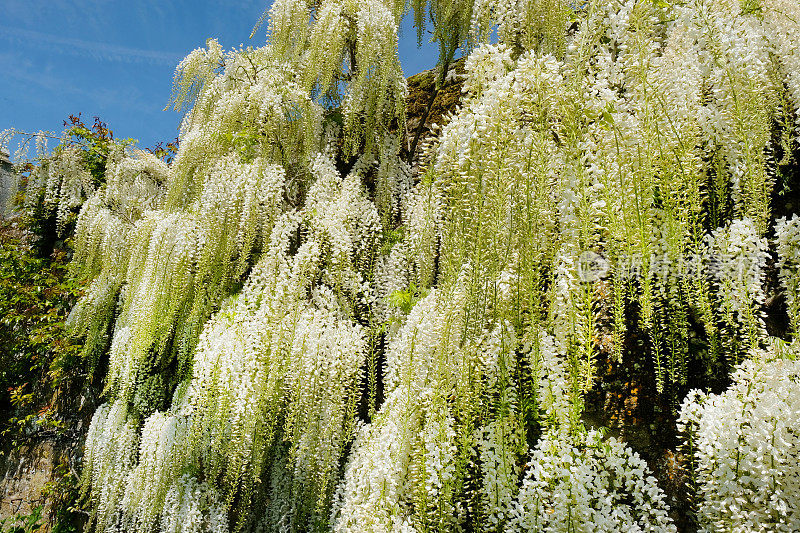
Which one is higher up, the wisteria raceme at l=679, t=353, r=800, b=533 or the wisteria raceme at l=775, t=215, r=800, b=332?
the wisteria raceme at l=775, t=215, r=800, b=332

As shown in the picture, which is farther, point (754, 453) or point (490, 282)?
point (490, 282)

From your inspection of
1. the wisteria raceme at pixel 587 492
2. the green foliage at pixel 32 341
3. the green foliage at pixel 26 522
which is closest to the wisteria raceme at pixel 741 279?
the wisteria raceme at pixel 587 492

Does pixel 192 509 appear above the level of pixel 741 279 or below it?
below

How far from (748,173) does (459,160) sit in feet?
4.03

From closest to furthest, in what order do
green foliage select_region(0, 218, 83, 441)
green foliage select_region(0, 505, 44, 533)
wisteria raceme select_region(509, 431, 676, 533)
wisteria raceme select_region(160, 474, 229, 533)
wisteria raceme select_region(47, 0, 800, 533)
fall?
1. wisteria raceme select_region(509, 431, 676, 533)
2. wisteria raceme select_region(47, 0, 800, 533)
3. wisteria raceme select_region(160, 474, 229, 533)
4. green foliage select_region(0, 505, 44, 533)
5. green foliage select_region(0, 218, 83, 441)

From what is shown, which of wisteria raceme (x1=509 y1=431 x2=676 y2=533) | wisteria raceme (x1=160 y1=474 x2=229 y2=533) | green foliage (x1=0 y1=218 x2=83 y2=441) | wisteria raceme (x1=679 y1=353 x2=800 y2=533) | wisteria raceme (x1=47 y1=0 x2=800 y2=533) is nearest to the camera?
wisteria raceme (x1=679 y1=353 x2=800 y2=533)

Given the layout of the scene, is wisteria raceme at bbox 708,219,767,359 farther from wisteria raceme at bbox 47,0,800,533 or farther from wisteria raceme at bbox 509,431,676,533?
wisteria raceme at bbox 509,431,676,533

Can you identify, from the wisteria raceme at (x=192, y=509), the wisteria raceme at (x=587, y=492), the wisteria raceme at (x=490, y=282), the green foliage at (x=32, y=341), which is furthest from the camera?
the green foliage at (x=32, y=341)

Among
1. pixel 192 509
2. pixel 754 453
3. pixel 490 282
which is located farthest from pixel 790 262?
pixel 192 509

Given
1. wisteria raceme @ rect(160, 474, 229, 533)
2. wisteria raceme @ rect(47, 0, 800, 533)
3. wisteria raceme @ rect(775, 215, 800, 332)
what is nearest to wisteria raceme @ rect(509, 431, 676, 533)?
wisteria raceme @ rect(47, 0, 800, 533)

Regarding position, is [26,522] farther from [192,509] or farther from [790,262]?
[790,262]

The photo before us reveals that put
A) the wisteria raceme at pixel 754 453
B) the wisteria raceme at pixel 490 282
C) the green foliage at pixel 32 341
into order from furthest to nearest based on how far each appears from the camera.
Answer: the green foliage at pixel 32 341, the wisteria raceme at pixel 490 282, the wisteria raceme at pixel 754 453

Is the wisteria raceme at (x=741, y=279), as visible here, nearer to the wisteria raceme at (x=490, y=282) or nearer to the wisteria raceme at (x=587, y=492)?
the wisteria raceme at (x=490, y=282)

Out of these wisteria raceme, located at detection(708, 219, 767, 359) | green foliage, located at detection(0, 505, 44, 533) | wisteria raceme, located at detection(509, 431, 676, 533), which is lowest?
green foliage, located at detection(0, 505, 44, 533)
